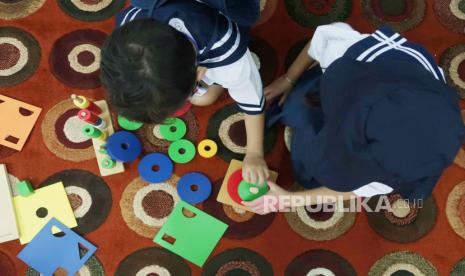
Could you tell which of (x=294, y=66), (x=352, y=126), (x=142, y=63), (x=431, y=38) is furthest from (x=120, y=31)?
(x=431, y=38)

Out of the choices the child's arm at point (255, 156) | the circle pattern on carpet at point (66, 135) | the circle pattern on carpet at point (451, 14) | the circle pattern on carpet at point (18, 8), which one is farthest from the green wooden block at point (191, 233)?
the circle pattern on carpet at point (451, 14)

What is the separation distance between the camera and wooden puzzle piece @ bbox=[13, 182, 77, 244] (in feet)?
2.79

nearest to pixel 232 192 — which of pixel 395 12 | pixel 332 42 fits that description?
pixel 332 42

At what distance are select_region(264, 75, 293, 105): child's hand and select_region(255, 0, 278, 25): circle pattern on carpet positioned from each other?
6.4 inches

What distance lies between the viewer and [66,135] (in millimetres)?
910

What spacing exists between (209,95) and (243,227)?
0.28m

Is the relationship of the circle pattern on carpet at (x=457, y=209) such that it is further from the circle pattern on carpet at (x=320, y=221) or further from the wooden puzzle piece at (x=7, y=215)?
the wooden puzzle piece at (x=7, y=215)

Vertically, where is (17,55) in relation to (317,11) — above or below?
below

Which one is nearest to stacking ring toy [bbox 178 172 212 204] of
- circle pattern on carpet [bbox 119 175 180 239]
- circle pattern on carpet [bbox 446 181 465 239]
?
circle pattern on carpet [bbox 119 175 180 239]

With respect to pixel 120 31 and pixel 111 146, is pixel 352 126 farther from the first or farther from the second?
pixel 111 146

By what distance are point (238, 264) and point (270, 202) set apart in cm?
14

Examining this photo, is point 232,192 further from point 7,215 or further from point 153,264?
point 7,215

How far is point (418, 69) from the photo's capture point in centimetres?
54

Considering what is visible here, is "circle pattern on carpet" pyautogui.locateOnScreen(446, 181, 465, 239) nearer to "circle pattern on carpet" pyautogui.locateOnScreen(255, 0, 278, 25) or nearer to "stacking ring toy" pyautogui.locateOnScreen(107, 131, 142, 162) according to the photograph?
"circle pattern on carpet" pyautogui.locateOnScreen(255, 0, 278, 25)
